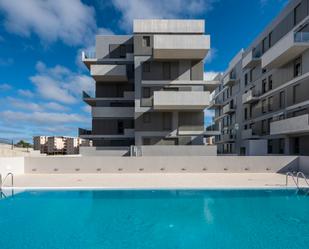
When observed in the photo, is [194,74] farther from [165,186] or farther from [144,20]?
[165,186]

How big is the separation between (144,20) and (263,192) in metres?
20.1

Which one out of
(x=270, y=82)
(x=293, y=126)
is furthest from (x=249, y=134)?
(x=293, y=126)

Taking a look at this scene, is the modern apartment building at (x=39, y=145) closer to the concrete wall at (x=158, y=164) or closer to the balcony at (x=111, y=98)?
the balcony at (x=111, y=98)

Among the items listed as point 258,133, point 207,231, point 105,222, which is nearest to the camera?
point 207,231

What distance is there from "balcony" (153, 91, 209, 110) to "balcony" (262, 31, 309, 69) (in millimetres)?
8946

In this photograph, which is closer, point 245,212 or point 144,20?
point 245,212

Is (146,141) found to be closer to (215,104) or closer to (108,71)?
(108,71)

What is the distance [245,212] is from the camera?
9023 millimetres

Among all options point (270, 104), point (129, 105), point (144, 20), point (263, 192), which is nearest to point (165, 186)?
point (263, 192)

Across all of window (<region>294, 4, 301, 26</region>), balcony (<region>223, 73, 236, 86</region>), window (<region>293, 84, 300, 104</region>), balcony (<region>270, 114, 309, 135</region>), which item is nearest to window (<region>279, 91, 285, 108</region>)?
window (<region>293, 84, 300, 104</region>)

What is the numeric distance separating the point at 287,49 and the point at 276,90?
19.7 feet

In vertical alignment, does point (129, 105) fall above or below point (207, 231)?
above

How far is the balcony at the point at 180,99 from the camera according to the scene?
20531 mm

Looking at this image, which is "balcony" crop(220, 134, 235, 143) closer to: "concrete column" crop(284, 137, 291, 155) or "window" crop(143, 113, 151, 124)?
"concrete column" crop(284, 137, 291, 155)
